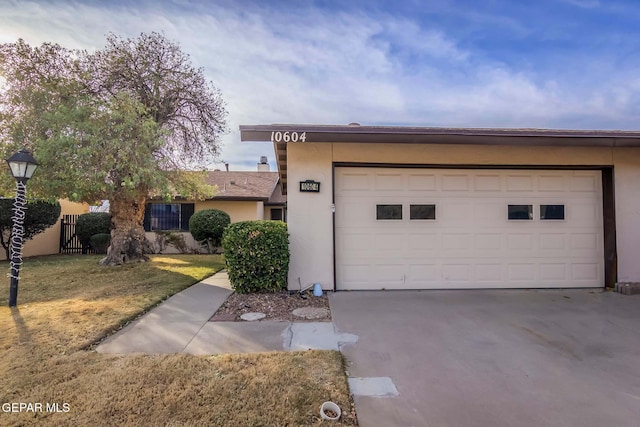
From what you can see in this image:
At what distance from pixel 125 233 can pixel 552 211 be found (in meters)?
11.7

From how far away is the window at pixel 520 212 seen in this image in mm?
6590

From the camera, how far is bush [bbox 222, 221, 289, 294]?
19.2 feet

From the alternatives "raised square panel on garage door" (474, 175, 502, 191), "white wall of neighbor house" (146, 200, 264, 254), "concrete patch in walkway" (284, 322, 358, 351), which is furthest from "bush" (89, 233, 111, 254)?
"raised square panel on garage door" (474, 175, 502, 191)

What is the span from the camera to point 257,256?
5.88m

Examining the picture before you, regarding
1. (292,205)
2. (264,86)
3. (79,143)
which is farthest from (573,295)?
(79,143)

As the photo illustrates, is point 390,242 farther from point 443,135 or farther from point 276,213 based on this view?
point 276,213

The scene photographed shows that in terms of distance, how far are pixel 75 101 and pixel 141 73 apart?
203cm

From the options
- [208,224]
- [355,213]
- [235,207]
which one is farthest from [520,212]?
[235,207]

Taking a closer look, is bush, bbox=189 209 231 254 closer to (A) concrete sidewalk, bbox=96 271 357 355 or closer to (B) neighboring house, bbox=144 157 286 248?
(B) neighboring house, bbox=144 157 286 248

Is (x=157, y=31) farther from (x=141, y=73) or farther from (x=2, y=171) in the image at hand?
(x=2, y=171)

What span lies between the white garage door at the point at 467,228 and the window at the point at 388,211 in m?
0.02

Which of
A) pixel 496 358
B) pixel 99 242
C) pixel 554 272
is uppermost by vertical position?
pixel 99 242

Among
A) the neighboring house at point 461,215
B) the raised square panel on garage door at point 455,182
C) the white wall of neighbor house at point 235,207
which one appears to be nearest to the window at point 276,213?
the white wall of neighbor house at point 235,207

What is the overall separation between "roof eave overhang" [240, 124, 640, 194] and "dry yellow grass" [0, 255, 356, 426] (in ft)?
11.8
